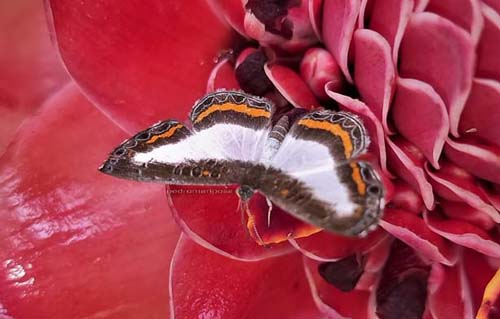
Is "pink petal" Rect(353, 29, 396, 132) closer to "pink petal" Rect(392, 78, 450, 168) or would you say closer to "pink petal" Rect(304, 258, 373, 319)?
"pink petal" Rect(392, 78, 450, 168)

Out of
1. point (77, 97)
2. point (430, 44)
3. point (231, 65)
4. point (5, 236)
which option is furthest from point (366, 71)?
point (5, 236)

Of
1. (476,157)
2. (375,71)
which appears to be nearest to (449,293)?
(476,157)

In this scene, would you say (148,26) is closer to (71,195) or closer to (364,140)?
(71,195)

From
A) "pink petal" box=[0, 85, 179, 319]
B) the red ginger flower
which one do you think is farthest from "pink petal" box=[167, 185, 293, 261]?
"pink petal" box=[0, 85, 179, 319]

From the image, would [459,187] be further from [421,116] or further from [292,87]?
[292,87]

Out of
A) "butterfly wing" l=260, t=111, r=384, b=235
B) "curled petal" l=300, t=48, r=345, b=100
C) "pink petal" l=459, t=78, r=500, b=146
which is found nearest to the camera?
"butterfly wing" l=260, t=111, r=384, b=235

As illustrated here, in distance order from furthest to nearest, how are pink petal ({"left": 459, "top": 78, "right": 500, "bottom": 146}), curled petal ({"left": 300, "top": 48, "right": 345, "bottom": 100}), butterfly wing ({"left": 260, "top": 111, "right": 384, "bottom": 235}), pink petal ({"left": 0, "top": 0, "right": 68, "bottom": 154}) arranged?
pink petal ({"left": 0, "top": 0, "right": 68, "bottom": 154}), curled petal ({"left": 300, "top": 48, "right": 345, "bottom": 100}), pink petal ({"left": 459, "top": 78, "right": 500, "bottom": 146}), butterfly wing ({"left": 260, "top": 111, "right": 384, "bottom": 235})
